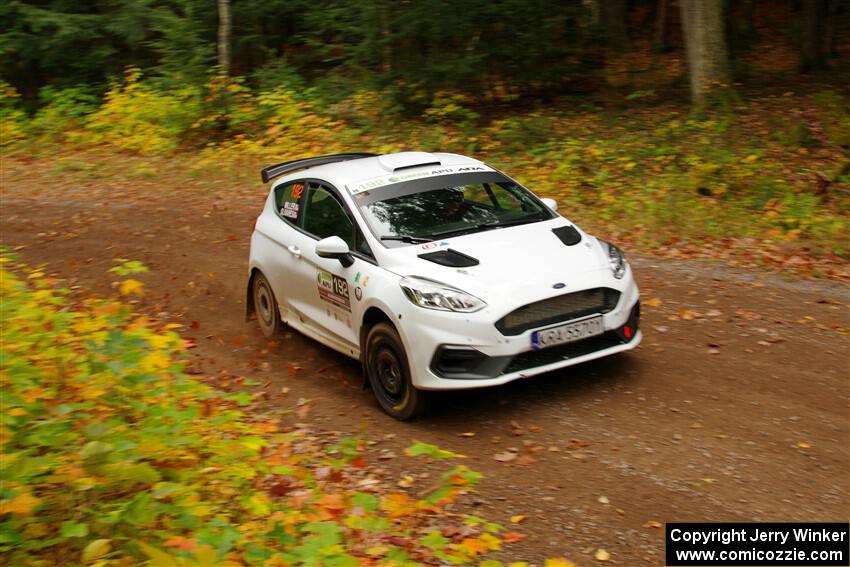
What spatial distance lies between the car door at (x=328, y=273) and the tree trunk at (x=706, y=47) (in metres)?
9.02

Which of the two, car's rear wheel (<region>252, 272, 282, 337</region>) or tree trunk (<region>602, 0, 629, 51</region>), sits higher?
tree trunk (<region>602, 0, 629, 51</region>)

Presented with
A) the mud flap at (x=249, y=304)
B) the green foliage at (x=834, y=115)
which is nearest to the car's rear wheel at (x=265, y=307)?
the mud flap at (x=249, y=304)

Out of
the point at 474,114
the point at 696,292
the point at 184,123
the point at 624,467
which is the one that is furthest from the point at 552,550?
the point at 184,123

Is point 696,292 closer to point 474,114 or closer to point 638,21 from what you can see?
point 474,114

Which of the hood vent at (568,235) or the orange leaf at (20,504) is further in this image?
the hood vent at (568,235)

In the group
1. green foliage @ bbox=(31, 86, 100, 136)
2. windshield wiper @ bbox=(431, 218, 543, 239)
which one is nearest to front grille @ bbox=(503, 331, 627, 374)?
windshield wiper @ bbox=(431, 218, 543, 239)

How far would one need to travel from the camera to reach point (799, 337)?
7977mm

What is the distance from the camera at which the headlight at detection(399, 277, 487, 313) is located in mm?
6469

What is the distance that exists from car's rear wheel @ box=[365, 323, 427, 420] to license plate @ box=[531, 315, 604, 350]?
981 millimetres

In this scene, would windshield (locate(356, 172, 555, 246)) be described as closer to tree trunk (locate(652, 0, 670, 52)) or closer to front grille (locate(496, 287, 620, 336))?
front grille (locate(496, 287, 620, 336))

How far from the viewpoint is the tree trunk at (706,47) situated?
15.0 meters

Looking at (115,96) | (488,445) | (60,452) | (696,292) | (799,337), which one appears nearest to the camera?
(60,452)

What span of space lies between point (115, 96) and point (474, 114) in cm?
973

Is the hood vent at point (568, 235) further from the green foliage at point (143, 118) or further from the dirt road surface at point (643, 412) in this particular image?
the green foliage at point (143, 118)
